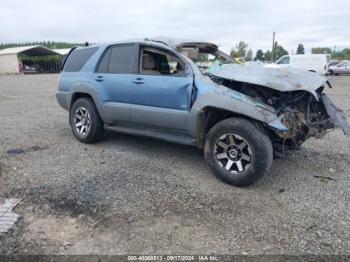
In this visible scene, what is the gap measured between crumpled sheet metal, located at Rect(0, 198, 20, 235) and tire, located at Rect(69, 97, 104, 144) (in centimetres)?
225

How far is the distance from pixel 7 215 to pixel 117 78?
8.85ft

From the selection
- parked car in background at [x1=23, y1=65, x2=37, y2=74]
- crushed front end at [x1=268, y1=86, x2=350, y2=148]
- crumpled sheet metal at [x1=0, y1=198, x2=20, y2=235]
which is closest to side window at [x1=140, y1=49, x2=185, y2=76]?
crushed front end at [x1=268, y1=86, x2=350, y2=148]

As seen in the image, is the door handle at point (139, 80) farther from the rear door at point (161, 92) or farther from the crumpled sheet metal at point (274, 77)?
the crumpled sheet metal at point (274, 77)

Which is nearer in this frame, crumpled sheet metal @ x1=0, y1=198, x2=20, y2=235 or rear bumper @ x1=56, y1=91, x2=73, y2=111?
crumpled sheet metal @ x1=0, y1=198, x2=20, y2=235

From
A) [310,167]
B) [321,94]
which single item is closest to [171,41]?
[321,94]

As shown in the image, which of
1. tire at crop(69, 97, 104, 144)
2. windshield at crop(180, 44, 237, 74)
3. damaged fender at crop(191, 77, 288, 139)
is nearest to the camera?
damaged fender at crop(191, 77, 288, 139)

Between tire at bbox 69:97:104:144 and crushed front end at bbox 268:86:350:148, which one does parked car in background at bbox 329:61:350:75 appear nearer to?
crushed front end at bbox 268:86:350:148

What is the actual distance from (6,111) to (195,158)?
723cm

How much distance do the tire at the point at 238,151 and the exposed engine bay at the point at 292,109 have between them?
0.30 meters

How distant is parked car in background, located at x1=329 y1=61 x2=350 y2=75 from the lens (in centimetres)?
2827

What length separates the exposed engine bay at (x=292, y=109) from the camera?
→ 4191mm

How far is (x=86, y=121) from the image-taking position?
6031 mm

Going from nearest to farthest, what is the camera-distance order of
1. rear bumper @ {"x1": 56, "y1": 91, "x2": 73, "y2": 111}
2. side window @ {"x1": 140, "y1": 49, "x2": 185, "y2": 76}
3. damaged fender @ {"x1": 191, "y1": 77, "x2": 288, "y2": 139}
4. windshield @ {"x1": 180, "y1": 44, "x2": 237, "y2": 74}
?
damaged fender @ {"x1": 191, "y1": 77, "x2": 288, "y2": 139} < windshield @ {"x1": 180, "y1": 44, "x2": 237, "y2": 74} < side window @ {"x1": 140, "y1": 49, "x2": 185, "y2": 76} < rear bumper @ {"x1": 56, "y1": 91, "x2": 73, "y2": 111}

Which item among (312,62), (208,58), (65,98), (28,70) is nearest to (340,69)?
(312,62)
